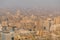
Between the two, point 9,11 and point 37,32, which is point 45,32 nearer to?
point 37,32

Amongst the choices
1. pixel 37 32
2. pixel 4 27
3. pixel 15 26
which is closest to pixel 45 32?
pixel 37 32

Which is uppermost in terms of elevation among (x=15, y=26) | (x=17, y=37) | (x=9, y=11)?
(x=9, y=11)

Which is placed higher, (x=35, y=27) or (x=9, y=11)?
(x=9, y=11)

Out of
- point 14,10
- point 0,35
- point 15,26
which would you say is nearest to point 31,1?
point 14,10

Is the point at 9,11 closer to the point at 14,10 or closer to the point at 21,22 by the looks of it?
the point at 14,10

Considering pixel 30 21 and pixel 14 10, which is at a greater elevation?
pixel 14 10
